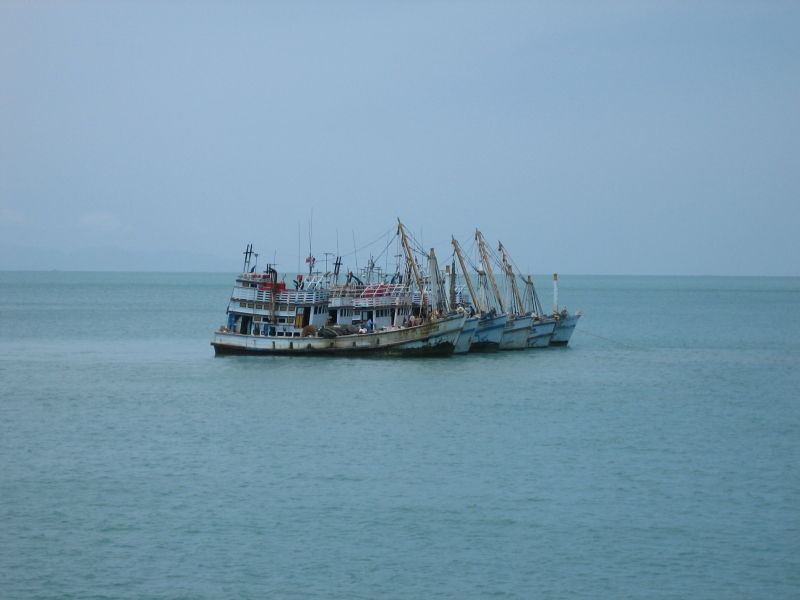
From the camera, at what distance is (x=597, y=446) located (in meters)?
42.1

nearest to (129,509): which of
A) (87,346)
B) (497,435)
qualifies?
(497,435)

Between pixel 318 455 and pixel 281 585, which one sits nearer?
pixel 281 585

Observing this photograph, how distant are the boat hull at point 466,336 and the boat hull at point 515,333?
15.8 ft

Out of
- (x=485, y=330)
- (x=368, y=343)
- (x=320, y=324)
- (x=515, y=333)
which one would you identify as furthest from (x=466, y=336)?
(x=320, y=324)

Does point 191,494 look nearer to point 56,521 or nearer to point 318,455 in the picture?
point 56,521

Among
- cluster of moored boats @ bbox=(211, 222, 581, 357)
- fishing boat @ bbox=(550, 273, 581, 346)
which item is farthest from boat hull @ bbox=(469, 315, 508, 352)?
fishing boat @ bbox=(550, 273, 581, 346)

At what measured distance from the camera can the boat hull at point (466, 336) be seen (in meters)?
71.5

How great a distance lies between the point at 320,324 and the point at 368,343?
4.37 m

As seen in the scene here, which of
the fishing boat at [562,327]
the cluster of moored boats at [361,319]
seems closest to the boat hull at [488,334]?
the cluster of moored boats at [361,319]

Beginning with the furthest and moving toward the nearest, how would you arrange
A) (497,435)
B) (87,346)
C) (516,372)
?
(87,346) < (516,372) < (497,435)

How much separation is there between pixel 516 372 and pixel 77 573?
42.1 meters

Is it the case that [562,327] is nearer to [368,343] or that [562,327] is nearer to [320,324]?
[368,343]

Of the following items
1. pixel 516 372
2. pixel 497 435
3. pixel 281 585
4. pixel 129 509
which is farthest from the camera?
pixel 516 372

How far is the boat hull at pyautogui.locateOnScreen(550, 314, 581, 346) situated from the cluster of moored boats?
5686 millimetres
